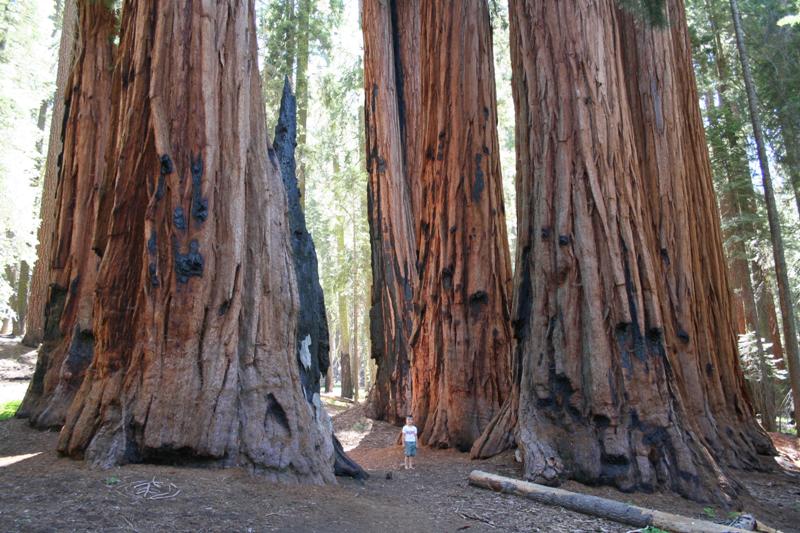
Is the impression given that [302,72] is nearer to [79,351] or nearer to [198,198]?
[79,351]

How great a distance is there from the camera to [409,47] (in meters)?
13.4

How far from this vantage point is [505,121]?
72.8 ft

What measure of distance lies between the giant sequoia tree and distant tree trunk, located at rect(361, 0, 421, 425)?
4766 millimetres

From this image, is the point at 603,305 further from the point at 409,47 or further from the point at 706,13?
the point at 706,13

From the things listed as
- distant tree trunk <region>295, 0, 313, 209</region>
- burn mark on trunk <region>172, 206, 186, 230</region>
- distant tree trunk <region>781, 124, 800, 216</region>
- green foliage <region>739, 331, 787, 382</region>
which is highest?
distant tree trunk <region>295, 0, 313, 209</region>

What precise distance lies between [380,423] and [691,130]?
7.39 metres

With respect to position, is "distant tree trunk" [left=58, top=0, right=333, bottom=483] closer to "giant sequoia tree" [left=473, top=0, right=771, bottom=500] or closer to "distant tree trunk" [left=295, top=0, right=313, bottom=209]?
"giant sequoia tree" [left=473, top=0, right=771, bottom=500]

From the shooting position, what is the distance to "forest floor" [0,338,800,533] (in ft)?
11.3

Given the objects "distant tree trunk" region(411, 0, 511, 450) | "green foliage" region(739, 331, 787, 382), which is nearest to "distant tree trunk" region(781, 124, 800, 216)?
"green foliage" region(739, 331, 787, 382)

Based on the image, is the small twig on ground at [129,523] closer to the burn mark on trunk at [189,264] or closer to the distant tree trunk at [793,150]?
the burn mark on trunk at [189,264]

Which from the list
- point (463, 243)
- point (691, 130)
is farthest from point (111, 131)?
point (691, 130)

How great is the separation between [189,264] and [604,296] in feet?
13.8

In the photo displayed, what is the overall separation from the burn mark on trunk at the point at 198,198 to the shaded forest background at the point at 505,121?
10.6 meters

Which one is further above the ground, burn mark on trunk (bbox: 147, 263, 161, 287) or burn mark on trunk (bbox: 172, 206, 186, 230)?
burn mark on trunk (bbox: 172, 206, 186, 230)
